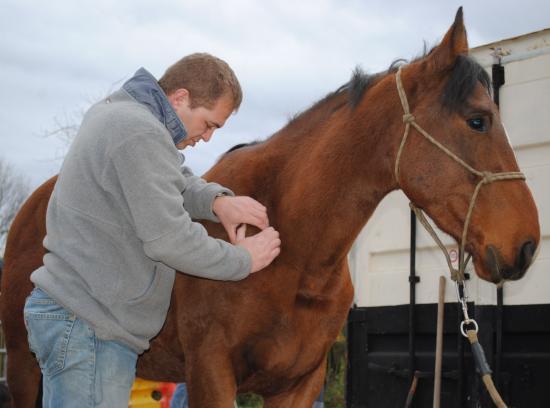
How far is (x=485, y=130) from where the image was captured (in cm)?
277

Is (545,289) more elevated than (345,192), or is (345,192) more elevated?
(345,192)

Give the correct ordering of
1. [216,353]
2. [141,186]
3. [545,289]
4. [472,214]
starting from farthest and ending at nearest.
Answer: [545,289], [216,353], [472,214], [141,186]

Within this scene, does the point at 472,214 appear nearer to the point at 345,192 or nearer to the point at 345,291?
the point at 345,192

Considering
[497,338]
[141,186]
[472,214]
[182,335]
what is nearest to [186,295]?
[182,335]

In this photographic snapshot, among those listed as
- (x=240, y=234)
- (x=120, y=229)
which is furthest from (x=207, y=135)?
(x=120, y=229)

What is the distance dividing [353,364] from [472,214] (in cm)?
250

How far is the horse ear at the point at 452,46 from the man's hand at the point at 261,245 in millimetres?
964

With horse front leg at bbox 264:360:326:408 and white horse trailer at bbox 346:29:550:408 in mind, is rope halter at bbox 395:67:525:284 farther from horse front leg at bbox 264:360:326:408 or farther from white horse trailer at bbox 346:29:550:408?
white horse trailer at bbox 346:29:550:408

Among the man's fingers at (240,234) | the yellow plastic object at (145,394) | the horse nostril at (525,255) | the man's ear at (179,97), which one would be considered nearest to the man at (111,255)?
the man's ear at (179,97)

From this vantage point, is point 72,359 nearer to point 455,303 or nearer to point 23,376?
point 23,376

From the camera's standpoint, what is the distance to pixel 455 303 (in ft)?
14.7

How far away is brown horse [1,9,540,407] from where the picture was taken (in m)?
2.73

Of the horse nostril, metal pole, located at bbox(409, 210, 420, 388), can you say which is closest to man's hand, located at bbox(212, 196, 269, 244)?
the horse nostril

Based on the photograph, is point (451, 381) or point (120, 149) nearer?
point (120, 149)
